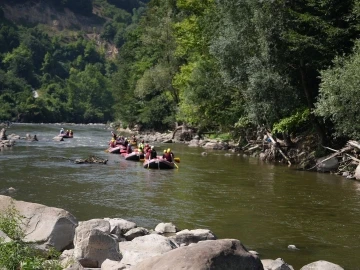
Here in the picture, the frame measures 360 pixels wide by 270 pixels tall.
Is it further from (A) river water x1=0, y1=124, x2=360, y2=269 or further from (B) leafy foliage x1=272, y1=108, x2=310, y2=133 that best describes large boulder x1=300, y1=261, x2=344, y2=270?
(B) leafy foliage x1=272, y1=108, x2=310, y2=133

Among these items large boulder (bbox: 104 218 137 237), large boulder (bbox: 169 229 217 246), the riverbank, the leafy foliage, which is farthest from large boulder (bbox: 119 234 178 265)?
the leafy foliage

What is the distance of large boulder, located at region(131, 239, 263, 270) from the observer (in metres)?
6.87

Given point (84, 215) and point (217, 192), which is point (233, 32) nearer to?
point (217, 192)

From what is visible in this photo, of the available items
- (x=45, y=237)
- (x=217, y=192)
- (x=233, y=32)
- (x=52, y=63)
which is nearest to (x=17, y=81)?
(x=52, y=63)

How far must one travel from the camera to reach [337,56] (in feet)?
77.6

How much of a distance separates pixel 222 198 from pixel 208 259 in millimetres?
11483

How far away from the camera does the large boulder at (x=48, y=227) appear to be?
10352 millimetres

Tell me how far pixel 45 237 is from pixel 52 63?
5748 inches

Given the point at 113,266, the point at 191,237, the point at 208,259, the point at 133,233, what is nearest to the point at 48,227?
the point at 133,233

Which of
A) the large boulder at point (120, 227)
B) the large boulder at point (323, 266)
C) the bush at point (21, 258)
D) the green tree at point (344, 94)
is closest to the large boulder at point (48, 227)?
the bush at point (21, 258)

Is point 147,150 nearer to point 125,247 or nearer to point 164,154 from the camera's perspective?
point 164,154

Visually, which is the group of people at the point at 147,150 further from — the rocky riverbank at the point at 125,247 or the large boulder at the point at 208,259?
the large boulder at the point at 208,259

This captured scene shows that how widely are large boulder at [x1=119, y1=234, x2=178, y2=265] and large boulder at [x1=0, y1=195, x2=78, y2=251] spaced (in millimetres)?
1105

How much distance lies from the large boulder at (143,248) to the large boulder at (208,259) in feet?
6.26
